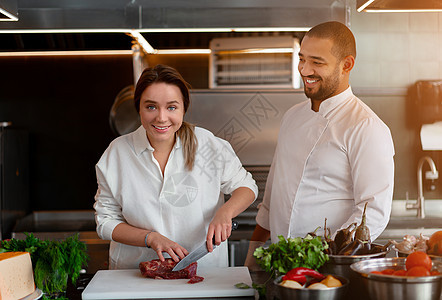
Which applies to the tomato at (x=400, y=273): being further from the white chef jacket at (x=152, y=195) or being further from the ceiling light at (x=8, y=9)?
the ceiling light at (x=8, y=9)

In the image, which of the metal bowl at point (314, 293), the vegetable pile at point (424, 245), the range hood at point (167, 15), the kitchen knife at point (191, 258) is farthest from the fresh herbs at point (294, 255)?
the range hood at point (167, 15)

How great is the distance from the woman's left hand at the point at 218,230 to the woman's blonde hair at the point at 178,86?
0.84 feet

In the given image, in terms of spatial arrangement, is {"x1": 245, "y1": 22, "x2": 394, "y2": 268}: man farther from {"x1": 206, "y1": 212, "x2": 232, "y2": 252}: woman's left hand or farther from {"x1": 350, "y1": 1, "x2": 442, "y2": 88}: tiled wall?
{"x1": 350, "y1": 1, "x2": 442, "y2": 88}: tiled wall

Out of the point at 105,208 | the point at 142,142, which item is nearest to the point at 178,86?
the point at 142,142

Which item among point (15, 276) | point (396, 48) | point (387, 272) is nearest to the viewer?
point (387, 272)

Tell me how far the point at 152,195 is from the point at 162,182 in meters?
0.06

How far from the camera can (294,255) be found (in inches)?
60.1

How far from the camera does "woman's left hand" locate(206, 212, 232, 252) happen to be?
1940 millimetres

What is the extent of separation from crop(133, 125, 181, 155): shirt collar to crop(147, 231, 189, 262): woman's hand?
358 millimetres

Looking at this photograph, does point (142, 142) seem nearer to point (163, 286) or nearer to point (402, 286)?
point (163, 286)

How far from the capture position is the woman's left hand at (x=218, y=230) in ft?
6.37

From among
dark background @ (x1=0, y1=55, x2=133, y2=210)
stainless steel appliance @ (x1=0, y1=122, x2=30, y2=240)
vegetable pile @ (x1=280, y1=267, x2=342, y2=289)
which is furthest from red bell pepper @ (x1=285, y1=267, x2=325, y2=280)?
dark background @ (x1=0, y1=55, x2=133, y2=210)

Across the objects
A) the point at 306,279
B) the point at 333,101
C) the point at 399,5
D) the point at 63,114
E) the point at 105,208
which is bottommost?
the point at 306,279

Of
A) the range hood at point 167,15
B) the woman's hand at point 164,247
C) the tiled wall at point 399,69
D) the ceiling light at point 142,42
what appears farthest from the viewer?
the tiled wall at point 399,69
